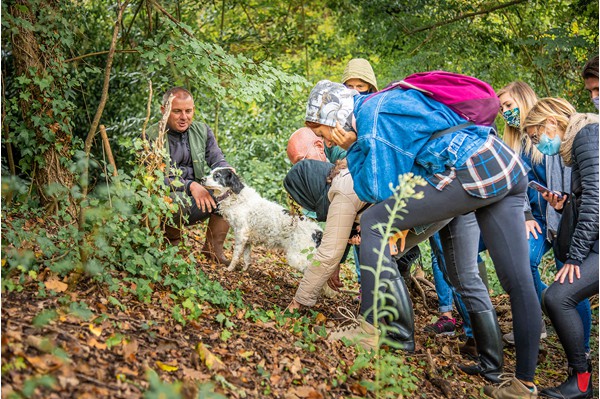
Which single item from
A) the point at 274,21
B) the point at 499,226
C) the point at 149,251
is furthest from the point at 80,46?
the point at 499,226

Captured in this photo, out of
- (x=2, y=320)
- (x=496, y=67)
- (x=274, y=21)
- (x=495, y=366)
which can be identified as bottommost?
(x=495, y=366)

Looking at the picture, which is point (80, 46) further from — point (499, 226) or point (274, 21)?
point (499, 226)

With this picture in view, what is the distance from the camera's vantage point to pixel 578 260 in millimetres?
4316

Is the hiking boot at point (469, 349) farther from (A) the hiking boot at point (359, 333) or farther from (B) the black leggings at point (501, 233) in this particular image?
(A) the hiking boot at point (359, 333)

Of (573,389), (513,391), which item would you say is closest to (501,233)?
(513,391)

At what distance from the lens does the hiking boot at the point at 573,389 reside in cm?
445

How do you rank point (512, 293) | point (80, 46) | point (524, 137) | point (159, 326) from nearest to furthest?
point (159, 326) → point (512, 293) → point (524, 137) → point (80, 46)

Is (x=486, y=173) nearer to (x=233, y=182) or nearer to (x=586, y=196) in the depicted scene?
(x=586, y=196)

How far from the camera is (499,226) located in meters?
4.02

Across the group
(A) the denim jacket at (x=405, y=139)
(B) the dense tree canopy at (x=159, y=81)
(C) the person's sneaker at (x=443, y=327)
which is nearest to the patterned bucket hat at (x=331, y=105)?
(A) the denim jacket at (x=405, y=139)

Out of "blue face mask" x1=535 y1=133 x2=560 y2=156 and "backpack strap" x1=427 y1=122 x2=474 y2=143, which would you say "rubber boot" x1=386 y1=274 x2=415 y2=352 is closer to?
"backpack strap" x1=427 y1=122 x2=474 y2=143

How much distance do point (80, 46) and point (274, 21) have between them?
306 cm

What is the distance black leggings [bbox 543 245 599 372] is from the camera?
170 inches

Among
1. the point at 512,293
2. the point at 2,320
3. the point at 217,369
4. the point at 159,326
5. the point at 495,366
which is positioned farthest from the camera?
the point at 495,366
